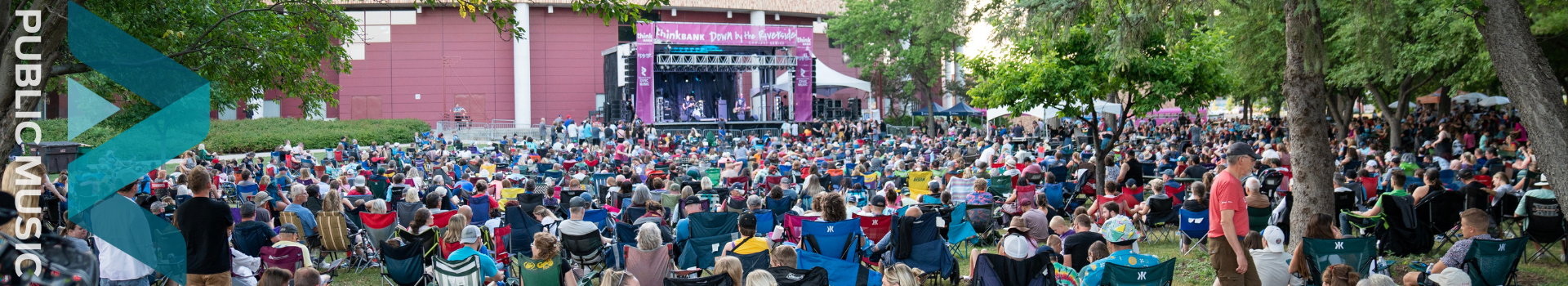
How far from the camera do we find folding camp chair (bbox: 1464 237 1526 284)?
534 centimetres

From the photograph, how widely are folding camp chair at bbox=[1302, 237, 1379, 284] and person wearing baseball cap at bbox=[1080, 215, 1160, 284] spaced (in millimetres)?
1024

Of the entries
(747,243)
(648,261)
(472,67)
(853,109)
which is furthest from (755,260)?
(472,67)

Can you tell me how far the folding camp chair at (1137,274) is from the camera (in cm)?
495

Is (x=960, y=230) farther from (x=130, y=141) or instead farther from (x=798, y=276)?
(x=130, y=141)

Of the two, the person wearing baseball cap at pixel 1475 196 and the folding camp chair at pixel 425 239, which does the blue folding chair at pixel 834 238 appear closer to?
the folding camp chair at pixel 425 239

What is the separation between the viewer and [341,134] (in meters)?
27.1

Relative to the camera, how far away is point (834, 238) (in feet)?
21.7

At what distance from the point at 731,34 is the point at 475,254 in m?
23.5

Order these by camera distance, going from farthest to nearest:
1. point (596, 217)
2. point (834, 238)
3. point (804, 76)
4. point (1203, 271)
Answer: point (804, 76), point (596, 217), point (1203, 271), point (834, 238)

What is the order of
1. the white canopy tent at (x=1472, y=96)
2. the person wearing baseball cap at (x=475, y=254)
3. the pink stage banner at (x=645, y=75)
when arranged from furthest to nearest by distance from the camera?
the pink stage banner at (x=645, y=75) → the white canopy tent at (x=1472, y=96) → the person wearing baseball cap at (x=475, y=254)

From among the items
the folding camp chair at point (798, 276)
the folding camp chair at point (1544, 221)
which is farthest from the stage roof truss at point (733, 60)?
the folding camp chair at point (798, 276)

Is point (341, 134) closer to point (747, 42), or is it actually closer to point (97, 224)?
point (747, 42)

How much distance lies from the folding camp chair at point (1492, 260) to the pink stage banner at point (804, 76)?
79.5 feet

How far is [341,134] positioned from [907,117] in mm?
21672
